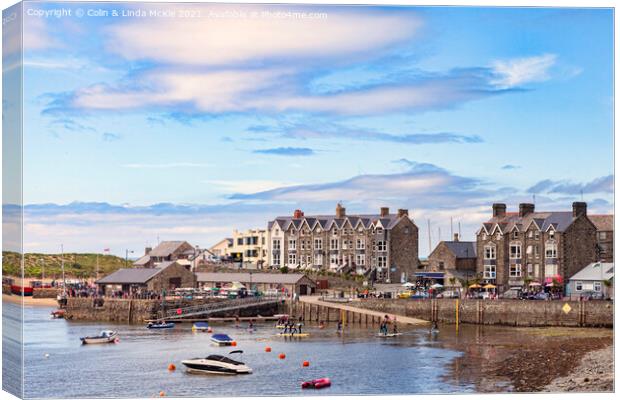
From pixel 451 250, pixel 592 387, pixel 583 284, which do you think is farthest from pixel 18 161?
pixel 451 250

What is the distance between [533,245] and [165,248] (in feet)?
113

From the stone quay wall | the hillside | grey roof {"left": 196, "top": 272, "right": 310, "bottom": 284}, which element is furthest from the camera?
grey roof {"left": 196, "top": 272, "right": 310, "bottom": 284}

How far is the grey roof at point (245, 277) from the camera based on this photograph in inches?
3078

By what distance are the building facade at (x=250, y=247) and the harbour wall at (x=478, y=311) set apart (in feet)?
80.8

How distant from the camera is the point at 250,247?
320 ft

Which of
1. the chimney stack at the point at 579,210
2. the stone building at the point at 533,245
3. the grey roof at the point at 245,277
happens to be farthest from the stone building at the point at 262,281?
the chimney stack at the point at 579,210

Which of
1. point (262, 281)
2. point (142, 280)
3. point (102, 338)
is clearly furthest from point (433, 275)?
point (102, 338)

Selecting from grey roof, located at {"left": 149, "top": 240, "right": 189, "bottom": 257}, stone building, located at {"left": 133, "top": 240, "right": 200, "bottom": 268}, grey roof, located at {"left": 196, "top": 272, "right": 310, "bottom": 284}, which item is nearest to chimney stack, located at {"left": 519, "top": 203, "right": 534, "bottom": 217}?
grey roof, located at {"left": 196, "top": 272, "right": 310, "bottom": 284}

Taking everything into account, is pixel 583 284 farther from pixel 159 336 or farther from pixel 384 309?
pixel 159 336

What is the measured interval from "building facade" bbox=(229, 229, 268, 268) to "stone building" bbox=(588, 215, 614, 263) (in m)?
33.0

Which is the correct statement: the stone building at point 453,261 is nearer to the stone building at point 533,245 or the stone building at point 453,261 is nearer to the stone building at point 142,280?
the stone building at point 533,245

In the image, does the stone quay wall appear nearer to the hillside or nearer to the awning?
the awning

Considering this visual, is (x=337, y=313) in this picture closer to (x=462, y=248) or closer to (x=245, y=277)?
(x=245, y=277)

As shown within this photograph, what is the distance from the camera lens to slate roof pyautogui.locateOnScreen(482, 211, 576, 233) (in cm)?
6981
